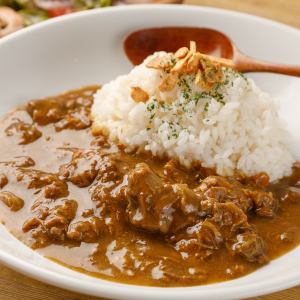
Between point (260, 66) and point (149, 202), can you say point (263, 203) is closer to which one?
point (149, 202)

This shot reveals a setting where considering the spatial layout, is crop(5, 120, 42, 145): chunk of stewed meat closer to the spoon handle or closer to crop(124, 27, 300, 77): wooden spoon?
crop(124, 27, 300, 77): wooden spoon

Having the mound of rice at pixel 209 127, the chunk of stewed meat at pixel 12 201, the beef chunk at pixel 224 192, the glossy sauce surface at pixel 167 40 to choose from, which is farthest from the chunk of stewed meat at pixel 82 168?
the glossy sauce surface at pixel 167 40

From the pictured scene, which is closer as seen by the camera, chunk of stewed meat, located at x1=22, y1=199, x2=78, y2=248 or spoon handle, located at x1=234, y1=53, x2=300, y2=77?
chunk of stewed meat, located at x1=22, y1=199, x2=78, y2=248

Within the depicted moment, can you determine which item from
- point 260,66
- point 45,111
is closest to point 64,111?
point 45,111

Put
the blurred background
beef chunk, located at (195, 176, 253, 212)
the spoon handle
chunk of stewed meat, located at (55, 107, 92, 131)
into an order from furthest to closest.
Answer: the blurred background → the spoon handle → chunk of stewed meat, located at (55, 107, 92, 131) → beef chunk, located at (195, 176, 253, 212)

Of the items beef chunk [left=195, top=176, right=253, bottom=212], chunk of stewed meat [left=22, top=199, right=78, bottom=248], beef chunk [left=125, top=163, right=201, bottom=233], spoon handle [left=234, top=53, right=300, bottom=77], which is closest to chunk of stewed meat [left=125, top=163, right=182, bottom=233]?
beef chunk [left=125, top=163, right=201, bottom=233]

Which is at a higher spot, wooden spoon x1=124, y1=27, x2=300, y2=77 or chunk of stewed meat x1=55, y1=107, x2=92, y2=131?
wooden spoon x1=124, y1=27, x2=300, y2=77
